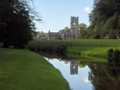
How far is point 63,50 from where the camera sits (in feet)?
183

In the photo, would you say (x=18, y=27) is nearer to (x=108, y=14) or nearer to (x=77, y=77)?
(x=108, y=14)

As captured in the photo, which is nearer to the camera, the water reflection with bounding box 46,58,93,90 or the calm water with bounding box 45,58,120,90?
the calm water with bounding box 45,58,120,90

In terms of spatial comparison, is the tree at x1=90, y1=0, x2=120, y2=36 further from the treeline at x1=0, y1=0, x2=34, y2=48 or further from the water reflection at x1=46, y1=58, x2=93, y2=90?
the water reflection at x1=46, y1=58, x2=93, y2=90

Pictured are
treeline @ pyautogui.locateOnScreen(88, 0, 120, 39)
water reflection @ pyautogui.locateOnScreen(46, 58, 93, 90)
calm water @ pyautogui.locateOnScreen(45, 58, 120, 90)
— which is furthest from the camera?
treeline @ pyautogui.locateOnScreen(88, 0, 120, 39)

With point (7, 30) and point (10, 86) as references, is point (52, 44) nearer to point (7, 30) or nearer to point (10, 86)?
point (7, 30)

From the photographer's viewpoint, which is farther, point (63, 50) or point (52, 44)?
point (52, 44)

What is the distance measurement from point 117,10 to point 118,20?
1131mm

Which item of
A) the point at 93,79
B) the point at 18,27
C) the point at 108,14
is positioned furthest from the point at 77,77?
the point at 18,27

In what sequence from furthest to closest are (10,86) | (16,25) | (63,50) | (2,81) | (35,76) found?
(63,50), (16,25), (35,76), (2,81), (10,86)

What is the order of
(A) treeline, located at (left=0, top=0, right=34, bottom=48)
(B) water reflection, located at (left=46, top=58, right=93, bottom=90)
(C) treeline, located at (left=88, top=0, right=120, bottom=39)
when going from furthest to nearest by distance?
(A) treeline, located at (left=0, top=0, right=34, bottom=48), (C) treeline, located at (left=88, top=0, right=120, bottom=39), (B) water reflection, located at (left=46, top=58, right=93, bottom=90)

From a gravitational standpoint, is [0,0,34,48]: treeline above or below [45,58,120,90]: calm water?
above

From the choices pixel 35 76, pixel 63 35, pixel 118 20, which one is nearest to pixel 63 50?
pixel 118 20

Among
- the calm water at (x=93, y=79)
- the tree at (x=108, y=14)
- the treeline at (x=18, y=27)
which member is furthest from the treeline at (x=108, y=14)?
the calm water at (x=93, y=79)

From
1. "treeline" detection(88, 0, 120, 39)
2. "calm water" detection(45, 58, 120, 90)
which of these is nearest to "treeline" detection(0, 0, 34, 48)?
"treeline" detection(88, 0, 120, 39)
